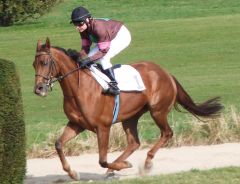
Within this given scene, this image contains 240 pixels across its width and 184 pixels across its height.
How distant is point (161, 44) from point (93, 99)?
70.2 ft

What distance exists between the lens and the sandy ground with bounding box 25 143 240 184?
11.0 meters

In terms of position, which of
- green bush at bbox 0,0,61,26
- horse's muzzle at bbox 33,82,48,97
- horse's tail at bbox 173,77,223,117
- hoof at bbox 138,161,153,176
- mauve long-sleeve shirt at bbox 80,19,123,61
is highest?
mauve long-sleeve shirt at bbox 80,19,123,61

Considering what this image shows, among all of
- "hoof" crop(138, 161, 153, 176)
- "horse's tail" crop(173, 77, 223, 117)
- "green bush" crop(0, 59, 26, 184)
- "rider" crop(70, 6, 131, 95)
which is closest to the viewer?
"green bush" crop(0, 59, 26, 184)

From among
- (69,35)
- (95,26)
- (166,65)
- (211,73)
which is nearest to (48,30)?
(69,35)

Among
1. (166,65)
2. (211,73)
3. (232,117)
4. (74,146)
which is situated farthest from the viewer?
(166,65)

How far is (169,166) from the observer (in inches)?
455

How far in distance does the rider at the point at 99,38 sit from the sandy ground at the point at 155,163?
1443 millimetres

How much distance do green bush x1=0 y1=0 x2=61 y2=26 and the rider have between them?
89.3 feet

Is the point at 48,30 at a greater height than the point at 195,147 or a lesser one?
lesser

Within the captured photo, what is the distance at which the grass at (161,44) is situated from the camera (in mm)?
17859

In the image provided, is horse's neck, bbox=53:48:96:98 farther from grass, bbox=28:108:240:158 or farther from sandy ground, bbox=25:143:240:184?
grass, bbox=28:108:240:158

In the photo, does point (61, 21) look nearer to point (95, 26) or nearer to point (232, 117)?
point (232, 117)

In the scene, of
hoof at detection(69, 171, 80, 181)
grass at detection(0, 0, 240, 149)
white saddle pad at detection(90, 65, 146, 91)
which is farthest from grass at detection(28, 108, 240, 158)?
hoof at detection(69, 171, 80, 181)

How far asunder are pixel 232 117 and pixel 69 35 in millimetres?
21763
